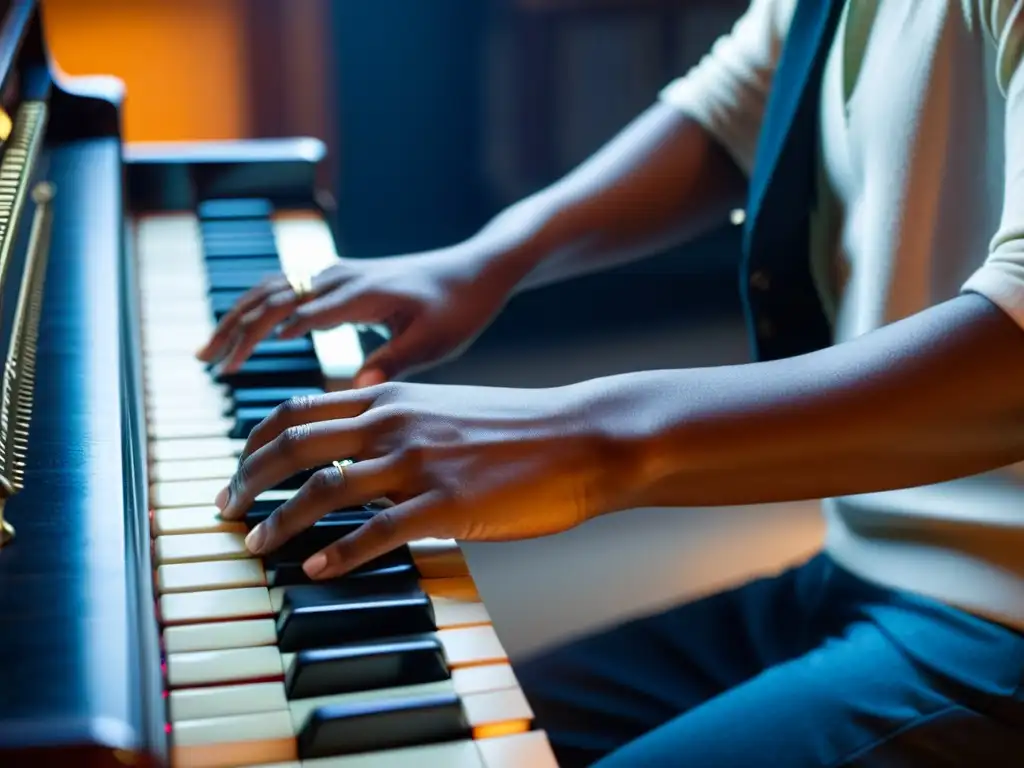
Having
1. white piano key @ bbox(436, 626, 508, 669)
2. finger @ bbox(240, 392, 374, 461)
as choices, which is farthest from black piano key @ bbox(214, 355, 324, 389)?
white piano key @ bbox(436, 626, 508, 669)

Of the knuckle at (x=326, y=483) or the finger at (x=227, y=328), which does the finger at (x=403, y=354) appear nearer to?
the finger at (x=227, y=328)

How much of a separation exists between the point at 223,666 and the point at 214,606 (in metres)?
0.05

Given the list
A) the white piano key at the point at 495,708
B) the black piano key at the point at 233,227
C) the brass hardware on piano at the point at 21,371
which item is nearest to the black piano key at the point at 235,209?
the black piano key at the point at 233,227

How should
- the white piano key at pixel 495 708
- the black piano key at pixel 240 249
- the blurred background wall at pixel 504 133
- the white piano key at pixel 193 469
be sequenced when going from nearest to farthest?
1. the white piano key at pixel 495 708
2. the white piano key at pixel 193 469
3. the black piano key at pixel 240 249
4. the blurred background wall at pixel 504 133

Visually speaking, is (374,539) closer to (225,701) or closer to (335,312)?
(225,701)

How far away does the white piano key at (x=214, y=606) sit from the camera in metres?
0.70

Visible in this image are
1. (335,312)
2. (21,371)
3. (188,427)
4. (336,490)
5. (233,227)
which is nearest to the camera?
(336,490)

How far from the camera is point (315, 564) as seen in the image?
71 cm

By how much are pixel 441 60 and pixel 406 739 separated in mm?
1343

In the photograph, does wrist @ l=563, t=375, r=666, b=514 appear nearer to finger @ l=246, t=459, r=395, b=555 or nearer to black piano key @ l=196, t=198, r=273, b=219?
finger @ l=246, t=459, r=395, b=555

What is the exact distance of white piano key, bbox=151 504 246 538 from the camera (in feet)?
2.57

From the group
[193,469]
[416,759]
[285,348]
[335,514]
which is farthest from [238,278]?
[416,759]

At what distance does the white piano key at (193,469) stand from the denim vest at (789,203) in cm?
51

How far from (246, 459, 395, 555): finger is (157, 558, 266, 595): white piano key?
41mm
